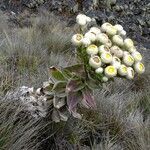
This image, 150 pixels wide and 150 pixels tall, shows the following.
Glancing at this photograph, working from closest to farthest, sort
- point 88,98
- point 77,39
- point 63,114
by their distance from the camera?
point 77,39 < point 88,98 < point 63,114

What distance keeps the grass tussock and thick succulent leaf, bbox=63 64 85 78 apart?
0.66 ft

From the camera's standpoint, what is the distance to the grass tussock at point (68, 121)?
8.65 feet

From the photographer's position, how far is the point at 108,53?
94.2 inches

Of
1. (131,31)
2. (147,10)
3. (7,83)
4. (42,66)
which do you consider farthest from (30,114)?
(147,10)

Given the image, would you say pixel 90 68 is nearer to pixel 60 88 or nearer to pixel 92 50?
pixel 92 50

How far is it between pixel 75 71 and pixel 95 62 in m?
0.27

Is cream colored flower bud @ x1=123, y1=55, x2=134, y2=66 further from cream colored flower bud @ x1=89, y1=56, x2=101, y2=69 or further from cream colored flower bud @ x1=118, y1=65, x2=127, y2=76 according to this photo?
cream colored flower bud @ x1=89, y1=56, x2=101, y2=69

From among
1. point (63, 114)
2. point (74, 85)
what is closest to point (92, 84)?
point (74, 85)

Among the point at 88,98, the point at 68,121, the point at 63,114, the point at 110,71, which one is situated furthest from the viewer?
the point at 68,121

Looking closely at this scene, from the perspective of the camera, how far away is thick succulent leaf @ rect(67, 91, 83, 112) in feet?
8.36

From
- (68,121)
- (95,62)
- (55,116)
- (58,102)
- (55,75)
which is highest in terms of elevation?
(95,62)

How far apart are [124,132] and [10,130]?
3.45ft

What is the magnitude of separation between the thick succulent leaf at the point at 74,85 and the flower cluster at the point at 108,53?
0.16 m

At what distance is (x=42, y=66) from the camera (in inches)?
169
